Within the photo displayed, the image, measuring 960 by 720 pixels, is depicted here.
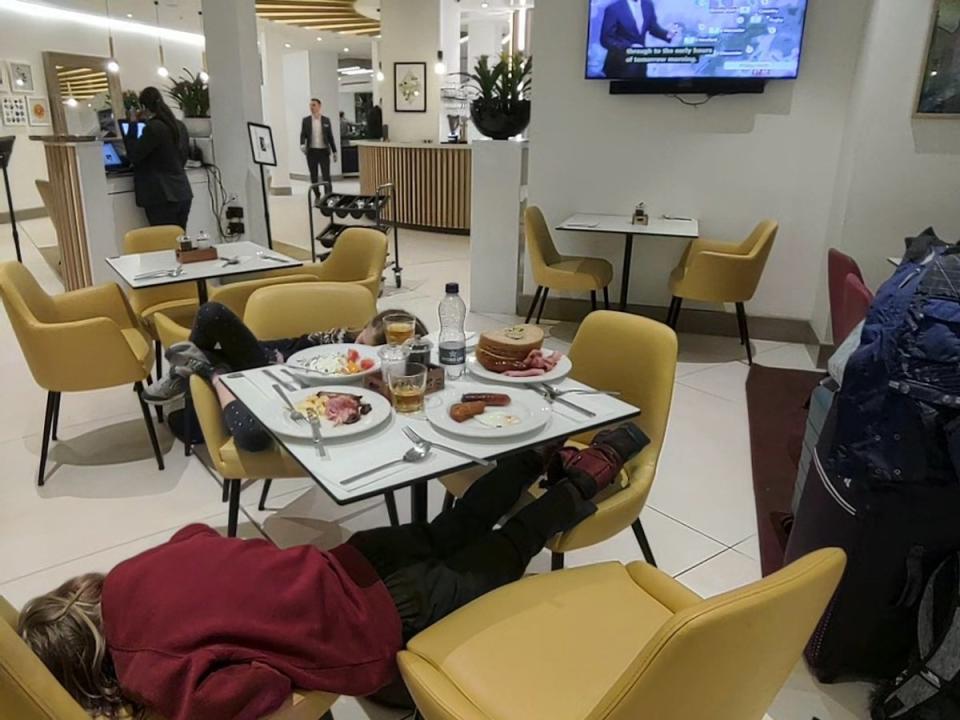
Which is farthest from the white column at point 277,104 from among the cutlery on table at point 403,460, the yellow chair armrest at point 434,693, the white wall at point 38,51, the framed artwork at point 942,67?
the yellow chair armrest at point 434,693

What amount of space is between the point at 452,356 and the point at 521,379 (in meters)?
0.24

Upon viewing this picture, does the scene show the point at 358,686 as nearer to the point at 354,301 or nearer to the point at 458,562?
the point at 458,562

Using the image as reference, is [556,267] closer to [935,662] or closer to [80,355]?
[80,355]

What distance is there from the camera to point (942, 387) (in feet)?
5.26

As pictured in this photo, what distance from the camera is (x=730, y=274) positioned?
4398 mm

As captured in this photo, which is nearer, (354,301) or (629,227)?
(354,301)

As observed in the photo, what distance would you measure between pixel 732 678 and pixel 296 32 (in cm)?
1514

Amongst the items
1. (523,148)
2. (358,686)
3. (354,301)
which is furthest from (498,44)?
(358,686)

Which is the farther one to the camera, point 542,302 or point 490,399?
point 542,302

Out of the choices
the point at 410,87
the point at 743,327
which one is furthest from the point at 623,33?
the point at 410,87

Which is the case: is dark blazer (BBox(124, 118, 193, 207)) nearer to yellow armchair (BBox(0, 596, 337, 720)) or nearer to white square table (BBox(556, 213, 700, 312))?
white square table (BBox(556, 213, 700, 312))

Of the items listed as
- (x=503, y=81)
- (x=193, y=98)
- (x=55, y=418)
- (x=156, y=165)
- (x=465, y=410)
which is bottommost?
(x=55, y=418)

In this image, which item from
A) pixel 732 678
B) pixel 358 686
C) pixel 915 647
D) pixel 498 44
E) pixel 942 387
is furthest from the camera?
pixel 498 44

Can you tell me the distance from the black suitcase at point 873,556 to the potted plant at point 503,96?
12.6ft
